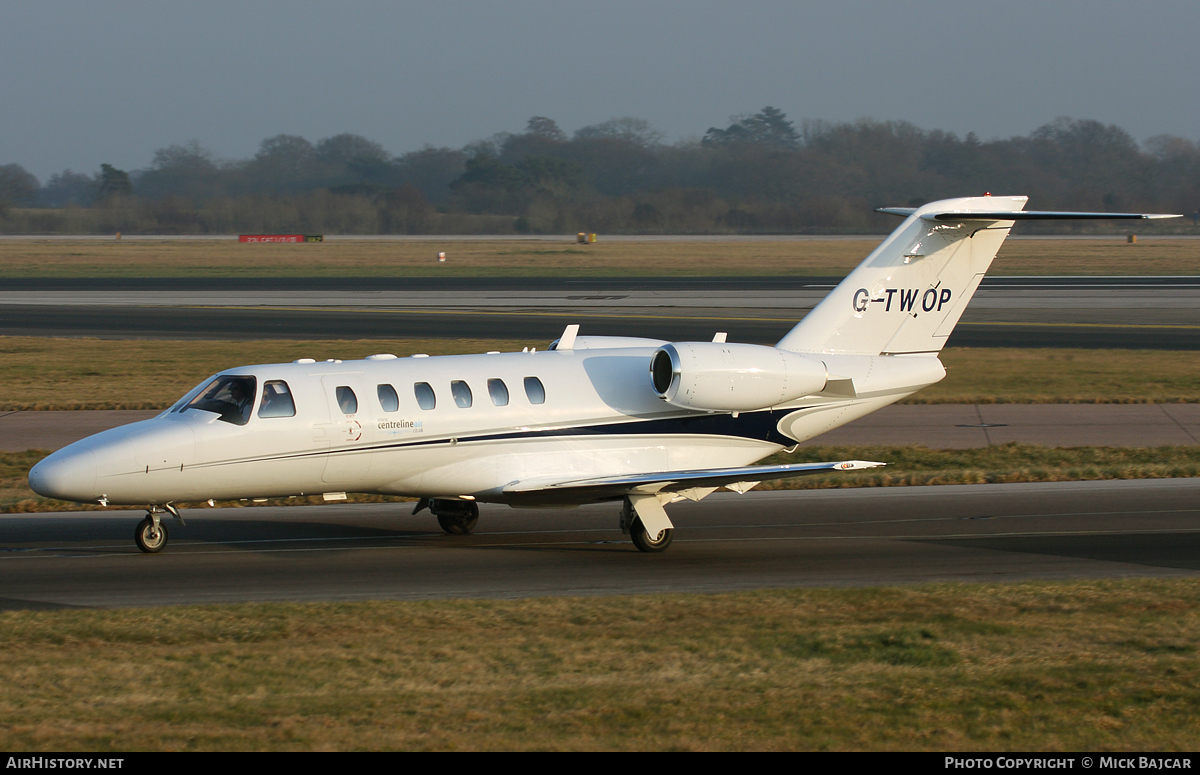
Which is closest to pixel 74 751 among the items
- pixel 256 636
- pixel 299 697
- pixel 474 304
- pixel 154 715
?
pixel 154 715

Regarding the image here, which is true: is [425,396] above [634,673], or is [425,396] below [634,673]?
above

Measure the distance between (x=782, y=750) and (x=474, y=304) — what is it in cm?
4653

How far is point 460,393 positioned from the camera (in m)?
15.9

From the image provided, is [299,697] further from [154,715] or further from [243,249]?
[243,249]

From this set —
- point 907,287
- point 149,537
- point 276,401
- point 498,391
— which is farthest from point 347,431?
point 907,287

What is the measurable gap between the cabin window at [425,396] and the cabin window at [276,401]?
1650mm

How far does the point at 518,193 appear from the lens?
15962 cm

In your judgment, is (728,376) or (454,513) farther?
(454,513)

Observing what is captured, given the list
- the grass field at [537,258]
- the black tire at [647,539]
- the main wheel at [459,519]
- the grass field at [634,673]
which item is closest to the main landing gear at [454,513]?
the main wheel at [459,519]

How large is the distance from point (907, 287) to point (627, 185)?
17178cm

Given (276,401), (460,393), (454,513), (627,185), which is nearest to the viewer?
(276,401)

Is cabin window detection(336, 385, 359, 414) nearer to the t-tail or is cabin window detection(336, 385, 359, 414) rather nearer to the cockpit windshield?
the cockpit windshield

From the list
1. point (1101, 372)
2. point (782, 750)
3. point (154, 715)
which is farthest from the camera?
point (1101, 372)

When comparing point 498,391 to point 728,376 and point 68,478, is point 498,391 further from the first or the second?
point 68,478
